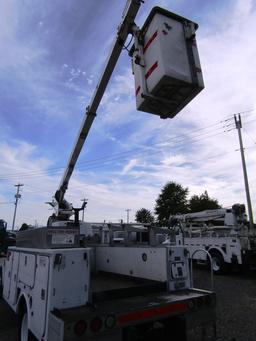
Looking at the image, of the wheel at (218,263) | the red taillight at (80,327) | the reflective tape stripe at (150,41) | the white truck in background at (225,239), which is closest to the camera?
the red taillight at (80,327)

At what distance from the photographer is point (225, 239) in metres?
12.7

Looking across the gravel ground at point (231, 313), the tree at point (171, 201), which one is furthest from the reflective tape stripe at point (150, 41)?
the tree at point (171, 201)

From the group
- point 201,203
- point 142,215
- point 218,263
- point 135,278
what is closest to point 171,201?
point 201,203

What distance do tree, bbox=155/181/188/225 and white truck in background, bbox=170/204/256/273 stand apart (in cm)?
3541

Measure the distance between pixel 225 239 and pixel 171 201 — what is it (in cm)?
3887

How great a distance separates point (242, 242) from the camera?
1216 cm

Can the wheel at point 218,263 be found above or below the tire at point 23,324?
above

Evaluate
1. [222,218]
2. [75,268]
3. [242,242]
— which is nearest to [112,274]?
[75,268]

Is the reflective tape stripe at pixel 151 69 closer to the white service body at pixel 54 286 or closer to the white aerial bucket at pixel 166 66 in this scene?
the white aerial bucket at pixel 166 66

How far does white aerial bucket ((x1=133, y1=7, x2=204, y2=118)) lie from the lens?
3.88 m

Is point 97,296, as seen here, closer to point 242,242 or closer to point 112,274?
point 112,274

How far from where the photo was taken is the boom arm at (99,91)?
5675mm

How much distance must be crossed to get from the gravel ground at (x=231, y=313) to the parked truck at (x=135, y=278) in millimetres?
686

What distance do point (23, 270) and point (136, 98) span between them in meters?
3.10
